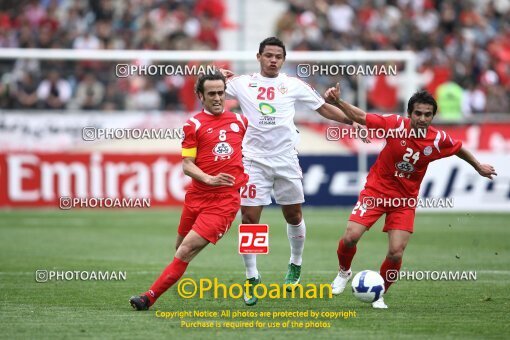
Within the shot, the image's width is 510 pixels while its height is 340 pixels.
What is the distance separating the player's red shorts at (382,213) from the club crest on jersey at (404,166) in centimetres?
40

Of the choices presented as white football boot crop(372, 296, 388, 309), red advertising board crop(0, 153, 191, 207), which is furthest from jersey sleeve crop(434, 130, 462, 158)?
red advertising board crop(0, 153, 191, 207)

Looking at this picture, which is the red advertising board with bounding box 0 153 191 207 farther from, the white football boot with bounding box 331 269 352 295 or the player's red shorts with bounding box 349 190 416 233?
the player's red shorts with bounding box 349 190 416 233

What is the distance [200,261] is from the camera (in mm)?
14703

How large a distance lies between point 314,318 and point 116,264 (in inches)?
207

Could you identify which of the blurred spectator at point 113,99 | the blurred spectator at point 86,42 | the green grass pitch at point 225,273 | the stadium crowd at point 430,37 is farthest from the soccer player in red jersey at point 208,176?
the blurred spectator at point 86,42

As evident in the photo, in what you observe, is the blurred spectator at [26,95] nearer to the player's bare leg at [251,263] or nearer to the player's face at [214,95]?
the player's bare leg at [251,263]

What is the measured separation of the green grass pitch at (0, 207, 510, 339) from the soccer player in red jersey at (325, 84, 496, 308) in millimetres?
667

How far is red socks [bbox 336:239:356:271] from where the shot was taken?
1069cm

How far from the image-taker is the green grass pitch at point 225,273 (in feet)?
28.9

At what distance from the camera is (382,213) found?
10.5 meters

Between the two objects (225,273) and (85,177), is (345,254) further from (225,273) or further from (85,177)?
(85,177)

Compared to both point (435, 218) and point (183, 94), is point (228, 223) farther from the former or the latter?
point (183, 94)

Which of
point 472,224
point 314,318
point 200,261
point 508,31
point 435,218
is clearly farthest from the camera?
point 508,31

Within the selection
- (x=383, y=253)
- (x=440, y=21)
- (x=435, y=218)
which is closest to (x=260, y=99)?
(x=383, y=253)
